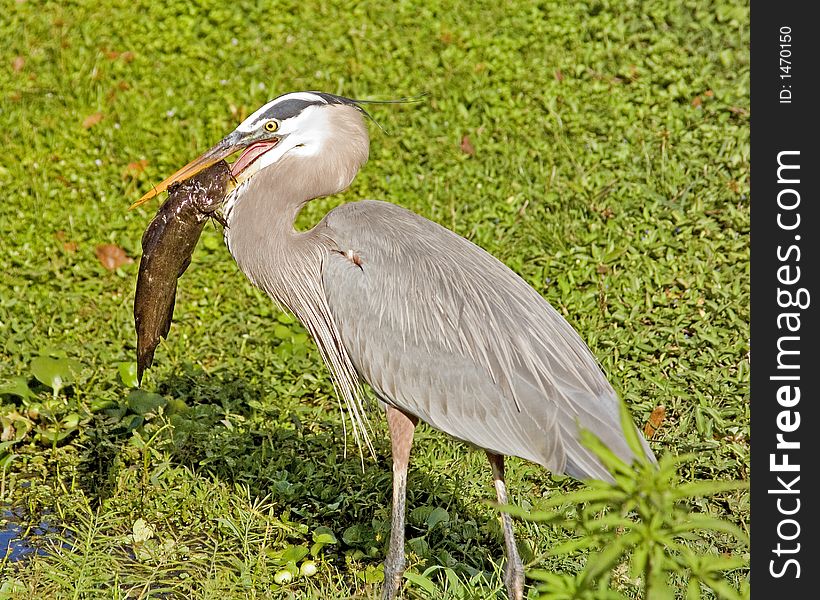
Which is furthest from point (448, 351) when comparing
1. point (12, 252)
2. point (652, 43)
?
point (652, 43)

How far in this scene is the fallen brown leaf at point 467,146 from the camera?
6.84 meters

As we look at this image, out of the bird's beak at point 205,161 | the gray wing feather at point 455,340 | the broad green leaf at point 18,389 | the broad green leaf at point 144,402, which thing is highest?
the bird's beak at point 205,161

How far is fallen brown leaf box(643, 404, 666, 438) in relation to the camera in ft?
16.1

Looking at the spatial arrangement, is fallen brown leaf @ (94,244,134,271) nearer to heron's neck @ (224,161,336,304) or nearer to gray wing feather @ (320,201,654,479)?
heron's neck @ (224,161,336,304)

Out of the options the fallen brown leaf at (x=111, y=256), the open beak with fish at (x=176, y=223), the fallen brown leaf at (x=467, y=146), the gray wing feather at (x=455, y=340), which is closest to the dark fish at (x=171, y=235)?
the open beak with fish at (x=176, y=223)

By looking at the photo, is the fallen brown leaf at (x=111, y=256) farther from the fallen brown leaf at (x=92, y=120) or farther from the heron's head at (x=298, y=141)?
the heron's head at (x=298, y=141)

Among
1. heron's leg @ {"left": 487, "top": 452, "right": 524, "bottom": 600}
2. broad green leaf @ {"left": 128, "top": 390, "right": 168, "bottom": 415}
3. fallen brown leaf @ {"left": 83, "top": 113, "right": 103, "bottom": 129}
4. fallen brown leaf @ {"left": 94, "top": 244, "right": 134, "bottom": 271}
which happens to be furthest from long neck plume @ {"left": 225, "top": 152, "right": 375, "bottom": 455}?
fallen brown leaf @ {"left": 83, "top": 113, "right": 103, "bottom": 129}

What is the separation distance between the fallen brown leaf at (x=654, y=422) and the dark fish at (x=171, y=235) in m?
→ 2.10

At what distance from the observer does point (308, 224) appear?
20.8 feet

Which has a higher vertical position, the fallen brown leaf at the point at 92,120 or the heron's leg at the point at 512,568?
the fallen brown leaf at the point at 92,120

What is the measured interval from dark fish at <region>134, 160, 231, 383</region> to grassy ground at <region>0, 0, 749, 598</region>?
85 cm

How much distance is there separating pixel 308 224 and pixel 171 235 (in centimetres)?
230

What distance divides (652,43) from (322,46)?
7.26ft
